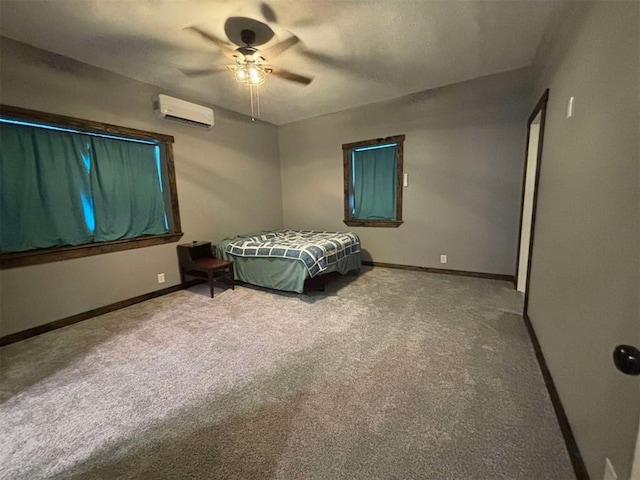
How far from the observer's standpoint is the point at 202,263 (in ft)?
11.8

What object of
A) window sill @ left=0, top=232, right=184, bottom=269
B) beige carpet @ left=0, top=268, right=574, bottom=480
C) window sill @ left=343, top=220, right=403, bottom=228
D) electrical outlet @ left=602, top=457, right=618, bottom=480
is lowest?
beige carpet @ left=0, top=268, right=574, bottom=480

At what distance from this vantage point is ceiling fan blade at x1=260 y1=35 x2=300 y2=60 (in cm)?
235

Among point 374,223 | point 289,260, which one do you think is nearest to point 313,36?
point 289,260

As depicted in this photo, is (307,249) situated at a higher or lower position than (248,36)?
lower

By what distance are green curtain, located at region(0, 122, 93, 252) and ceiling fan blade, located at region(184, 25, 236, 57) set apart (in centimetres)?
169

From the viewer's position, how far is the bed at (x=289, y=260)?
3.21 m

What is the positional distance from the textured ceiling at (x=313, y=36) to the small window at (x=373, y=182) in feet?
3.22

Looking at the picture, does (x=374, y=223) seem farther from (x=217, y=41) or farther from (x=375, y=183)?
(x=217, y=41)

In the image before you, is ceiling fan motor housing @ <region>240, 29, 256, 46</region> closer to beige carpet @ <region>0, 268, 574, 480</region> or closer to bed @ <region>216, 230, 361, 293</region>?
bed @ <region>216, 230, 361, 293</region>

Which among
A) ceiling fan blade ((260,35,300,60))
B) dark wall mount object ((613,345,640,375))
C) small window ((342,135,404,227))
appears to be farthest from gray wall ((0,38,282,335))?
dark wall mount object ((613,345,640,375))

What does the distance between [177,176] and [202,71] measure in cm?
136

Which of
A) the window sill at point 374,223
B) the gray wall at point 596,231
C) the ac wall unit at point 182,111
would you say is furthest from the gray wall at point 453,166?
the ac wall unit at point 182,111

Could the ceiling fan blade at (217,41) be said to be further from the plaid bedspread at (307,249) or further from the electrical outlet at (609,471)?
the electrical outlet at (609,471)

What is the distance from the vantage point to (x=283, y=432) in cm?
143
